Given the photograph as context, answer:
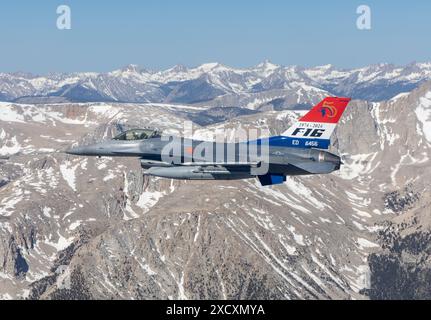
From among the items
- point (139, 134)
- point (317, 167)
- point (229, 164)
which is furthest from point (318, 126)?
point (139, 134)

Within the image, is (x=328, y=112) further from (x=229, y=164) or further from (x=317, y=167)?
A: (x=229, y=164)

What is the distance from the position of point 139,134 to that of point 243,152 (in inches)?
565

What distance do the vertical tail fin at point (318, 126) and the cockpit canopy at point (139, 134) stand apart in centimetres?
1710

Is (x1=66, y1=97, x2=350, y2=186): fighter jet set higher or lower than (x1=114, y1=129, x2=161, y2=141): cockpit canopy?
lower

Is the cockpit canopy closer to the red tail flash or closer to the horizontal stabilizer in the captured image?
the horizontal stabilizer

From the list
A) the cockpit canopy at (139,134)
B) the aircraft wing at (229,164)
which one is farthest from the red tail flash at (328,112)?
the cockpit canopy at (139,134)

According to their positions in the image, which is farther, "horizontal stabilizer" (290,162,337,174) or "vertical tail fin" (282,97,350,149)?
"vertical tail fin" (282,97,350,149)

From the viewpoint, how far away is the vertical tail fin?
82.6 metres

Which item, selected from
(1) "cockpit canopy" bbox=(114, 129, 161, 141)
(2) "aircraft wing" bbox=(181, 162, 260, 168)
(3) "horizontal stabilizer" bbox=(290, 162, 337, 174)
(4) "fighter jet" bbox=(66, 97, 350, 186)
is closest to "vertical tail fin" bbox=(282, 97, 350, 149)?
(4) "fighter jet" bbox=(66, 97, 350, 186)

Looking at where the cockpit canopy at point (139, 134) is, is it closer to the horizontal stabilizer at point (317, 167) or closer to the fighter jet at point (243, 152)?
the fighter jet at point (243, 152)
